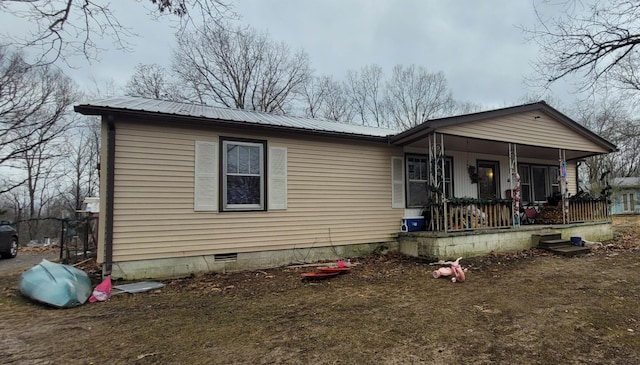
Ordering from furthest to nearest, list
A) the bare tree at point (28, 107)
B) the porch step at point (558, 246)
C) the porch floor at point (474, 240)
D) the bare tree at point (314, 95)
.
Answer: the bare tree at point (314, 95), the bare tree at point (28, 107), the porch step at point (558, 246), the porch floor at point (474, 240)

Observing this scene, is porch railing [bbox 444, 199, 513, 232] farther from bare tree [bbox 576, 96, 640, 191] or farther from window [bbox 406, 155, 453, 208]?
bare tree [bbox 576, 96, 640, 191]

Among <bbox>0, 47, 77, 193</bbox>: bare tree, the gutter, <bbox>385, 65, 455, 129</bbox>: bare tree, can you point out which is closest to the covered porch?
the gutter

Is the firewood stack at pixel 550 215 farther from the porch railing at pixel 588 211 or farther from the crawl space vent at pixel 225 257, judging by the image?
the crawl space vent at pixel 225 257

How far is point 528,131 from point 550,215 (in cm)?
286

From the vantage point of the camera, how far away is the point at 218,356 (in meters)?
3.18

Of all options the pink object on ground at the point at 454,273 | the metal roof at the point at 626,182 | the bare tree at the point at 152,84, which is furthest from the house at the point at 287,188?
the metal roof at the point at 626,182

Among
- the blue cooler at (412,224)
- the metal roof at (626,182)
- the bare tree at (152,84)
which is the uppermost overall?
the bare tree at (152,84)

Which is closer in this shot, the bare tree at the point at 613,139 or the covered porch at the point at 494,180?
the covered porch at the point at 494,180

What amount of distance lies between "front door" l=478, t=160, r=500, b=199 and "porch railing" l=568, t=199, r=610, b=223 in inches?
82.0

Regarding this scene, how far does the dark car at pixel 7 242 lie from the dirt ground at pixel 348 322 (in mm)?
6204

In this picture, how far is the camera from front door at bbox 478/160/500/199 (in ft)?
35.9

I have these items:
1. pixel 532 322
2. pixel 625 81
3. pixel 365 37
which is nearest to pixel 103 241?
pixel 532 322

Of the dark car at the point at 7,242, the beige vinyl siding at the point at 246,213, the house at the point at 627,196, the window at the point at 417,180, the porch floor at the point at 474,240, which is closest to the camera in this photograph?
the beige vinyl siding at the point at 246,213

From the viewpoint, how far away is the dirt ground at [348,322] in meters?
3.19
